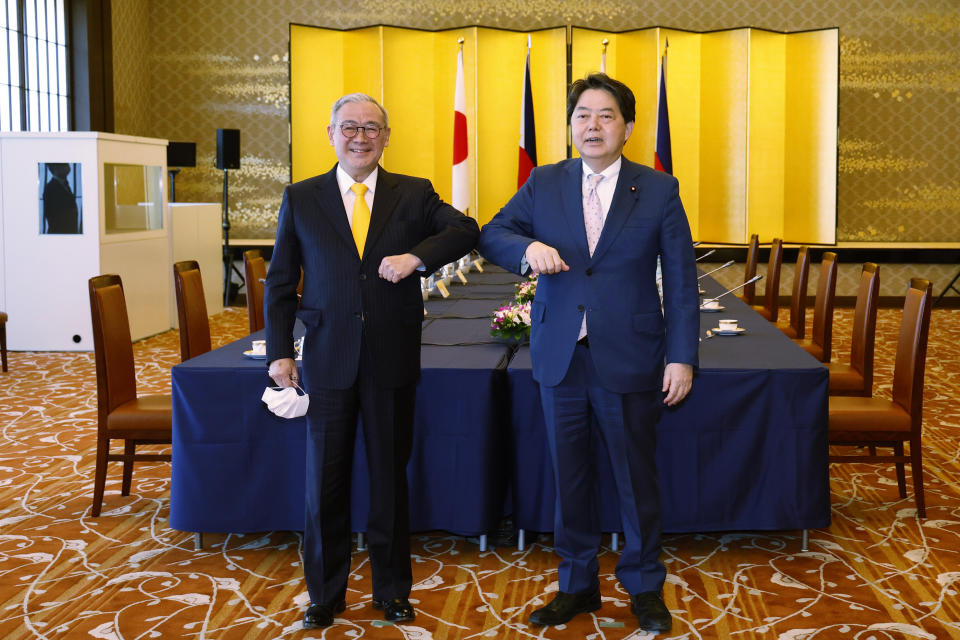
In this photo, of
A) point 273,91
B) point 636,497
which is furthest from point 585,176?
point 273,91

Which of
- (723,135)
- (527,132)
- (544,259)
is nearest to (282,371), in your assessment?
(544,259)

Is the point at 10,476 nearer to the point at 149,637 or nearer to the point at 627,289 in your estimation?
the point at 149,637

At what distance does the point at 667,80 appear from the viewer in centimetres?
1150

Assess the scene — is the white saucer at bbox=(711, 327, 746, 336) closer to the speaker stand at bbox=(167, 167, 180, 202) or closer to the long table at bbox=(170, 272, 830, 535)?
the long table at bbox=(170, 272, 830, 535)

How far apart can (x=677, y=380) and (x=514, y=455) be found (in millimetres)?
926

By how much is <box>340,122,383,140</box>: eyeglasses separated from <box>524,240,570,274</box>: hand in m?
0.53

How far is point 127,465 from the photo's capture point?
172 inches

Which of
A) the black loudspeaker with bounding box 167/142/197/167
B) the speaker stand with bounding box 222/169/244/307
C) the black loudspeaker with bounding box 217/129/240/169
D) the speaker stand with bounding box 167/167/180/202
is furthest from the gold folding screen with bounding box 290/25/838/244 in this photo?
the speaker stand with bounding box 167/167/180/202

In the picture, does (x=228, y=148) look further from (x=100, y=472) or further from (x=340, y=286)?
(x=340, y=286)

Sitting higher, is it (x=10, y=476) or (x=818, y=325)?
(x=818, y=325)

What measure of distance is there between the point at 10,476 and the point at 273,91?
8493mm

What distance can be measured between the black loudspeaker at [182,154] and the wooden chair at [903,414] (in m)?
8.27

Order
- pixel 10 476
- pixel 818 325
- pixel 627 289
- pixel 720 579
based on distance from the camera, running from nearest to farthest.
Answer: pixel 627 289 < pixel 720 579 < pixel 10 476 < pixel 818 325

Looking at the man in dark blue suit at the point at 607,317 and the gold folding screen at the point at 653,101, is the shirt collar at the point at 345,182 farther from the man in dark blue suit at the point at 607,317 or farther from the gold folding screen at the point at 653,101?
the gold folding screen at the point at 653,101
